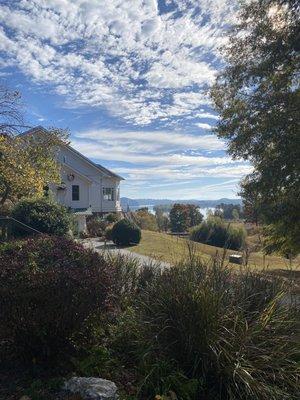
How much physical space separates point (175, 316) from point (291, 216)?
11.2 meters

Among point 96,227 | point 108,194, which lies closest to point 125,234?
point 96,227

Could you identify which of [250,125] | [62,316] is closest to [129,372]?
[62,316]

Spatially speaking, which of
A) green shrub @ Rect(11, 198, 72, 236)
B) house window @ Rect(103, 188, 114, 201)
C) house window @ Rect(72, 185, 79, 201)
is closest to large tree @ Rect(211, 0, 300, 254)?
green shrub @ Rect(11, 198, 72, 236)

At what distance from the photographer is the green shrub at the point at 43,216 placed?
52.9 ft

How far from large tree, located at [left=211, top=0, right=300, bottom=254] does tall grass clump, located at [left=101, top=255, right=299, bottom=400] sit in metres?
9.42

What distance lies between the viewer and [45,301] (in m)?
4.31

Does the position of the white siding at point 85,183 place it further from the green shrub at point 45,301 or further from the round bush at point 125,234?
the green shrub at point 45,301

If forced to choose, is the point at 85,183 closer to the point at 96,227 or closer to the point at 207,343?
the point at 96,227

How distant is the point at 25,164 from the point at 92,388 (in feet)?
45.8

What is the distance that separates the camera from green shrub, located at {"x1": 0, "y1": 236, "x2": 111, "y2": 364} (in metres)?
4.28

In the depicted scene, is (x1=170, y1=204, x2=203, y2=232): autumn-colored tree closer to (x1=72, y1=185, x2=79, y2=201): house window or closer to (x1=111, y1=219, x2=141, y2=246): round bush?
(x1=72, y1=185, x2=79, y2=201): house window

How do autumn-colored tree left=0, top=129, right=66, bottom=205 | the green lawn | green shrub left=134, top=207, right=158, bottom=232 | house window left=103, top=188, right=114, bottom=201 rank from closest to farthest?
1. the green lawn
2. autumn-colored tree left=0, top=129, right=66, bottom=205
3. house window left=103, top=188, right=114, bottom=201
4. green shrub left=134, top=207, right=158, bottom=232

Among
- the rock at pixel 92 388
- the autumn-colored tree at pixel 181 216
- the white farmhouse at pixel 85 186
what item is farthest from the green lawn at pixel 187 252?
the autumn-colored tree at pixel 181 216

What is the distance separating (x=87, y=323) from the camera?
4.88 meters
